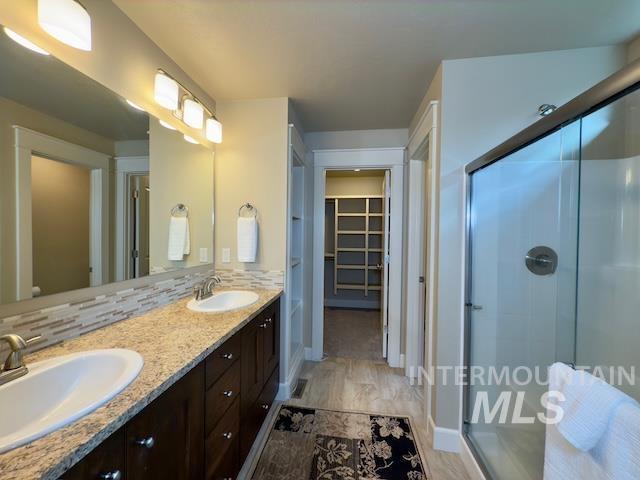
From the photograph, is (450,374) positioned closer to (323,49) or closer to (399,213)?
(399,213)

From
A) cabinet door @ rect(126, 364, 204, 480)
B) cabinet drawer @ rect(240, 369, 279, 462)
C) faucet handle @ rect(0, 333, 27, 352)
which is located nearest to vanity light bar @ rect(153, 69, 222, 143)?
faucet handle @ rect(0, 333, 27, 352)

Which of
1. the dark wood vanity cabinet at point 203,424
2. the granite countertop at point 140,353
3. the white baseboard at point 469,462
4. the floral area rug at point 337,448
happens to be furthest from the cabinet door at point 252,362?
the white baseboard at point 469,462

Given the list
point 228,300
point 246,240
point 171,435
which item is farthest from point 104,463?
point 246,240

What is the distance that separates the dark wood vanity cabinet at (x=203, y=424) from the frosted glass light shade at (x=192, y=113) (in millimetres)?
1348

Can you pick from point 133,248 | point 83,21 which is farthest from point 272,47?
point 133,248

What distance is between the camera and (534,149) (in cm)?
141

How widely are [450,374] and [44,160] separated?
91.9 inches

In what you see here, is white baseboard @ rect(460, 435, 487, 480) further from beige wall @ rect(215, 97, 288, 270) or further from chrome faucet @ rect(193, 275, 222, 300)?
chrome faucet @ rect(193, 275, 222, 300)

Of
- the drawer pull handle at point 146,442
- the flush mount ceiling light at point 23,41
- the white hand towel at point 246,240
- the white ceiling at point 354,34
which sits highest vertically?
the white ceiling at point 354,34

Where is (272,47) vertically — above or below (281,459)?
above

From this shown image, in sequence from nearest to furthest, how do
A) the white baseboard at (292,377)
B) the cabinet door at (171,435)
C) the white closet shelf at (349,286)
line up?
the cabinet door at (171,435), the white baseboard at (292,377), the white closet shelf at (349,286)

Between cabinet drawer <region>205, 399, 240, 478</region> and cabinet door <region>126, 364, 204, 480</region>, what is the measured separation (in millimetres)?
59

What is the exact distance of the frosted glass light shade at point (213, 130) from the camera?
1.87 metres

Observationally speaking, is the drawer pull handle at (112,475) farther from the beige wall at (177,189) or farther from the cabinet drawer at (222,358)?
the beige wall at (177,189)
